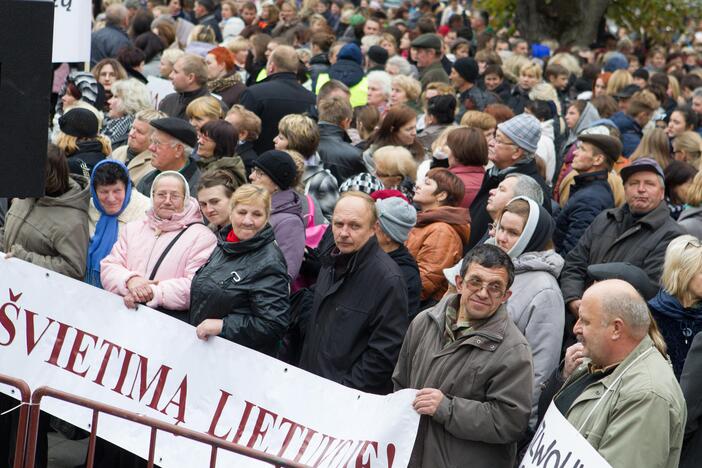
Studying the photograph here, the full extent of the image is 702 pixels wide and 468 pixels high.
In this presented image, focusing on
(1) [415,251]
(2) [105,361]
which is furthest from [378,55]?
(2) [105,361]

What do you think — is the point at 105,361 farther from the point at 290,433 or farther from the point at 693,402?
the point at 693,402

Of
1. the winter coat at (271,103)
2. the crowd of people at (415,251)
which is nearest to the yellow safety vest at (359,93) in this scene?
the crowd of people at (415,251)

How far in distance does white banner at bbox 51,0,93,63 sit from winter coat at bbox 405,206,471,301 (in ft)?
12.3

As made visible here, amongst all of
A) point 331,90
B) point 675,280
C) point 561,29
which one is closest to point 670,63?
point 561,29

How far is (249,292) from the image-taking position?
6.17 metres

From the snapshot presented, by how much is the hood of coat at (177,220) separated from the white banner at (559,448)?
8.49ft

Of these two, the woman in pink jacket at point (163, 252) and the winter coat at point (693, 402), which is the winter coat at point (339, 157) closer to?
the woman in pink jacket at point (163, 252)

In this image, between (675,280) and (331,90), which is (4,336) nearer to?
(675,280)

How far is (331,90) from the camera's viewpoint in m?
10.8

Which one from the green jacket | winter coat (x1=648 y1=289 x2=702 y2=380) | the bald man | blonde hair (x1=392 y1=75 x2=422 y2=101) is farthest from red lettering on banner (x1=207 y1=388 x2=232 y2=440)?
blonde hair (x1=392 y1=75 x2=422 y2=101)

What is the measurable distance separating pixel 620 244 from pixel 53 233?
3.44 meters

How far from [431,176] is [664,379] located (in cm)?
302

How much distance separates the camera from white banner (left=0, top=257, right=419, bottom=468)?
220 inches

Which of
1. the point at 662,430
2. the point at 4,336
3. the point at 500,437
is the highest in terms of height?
the point at 662,430
